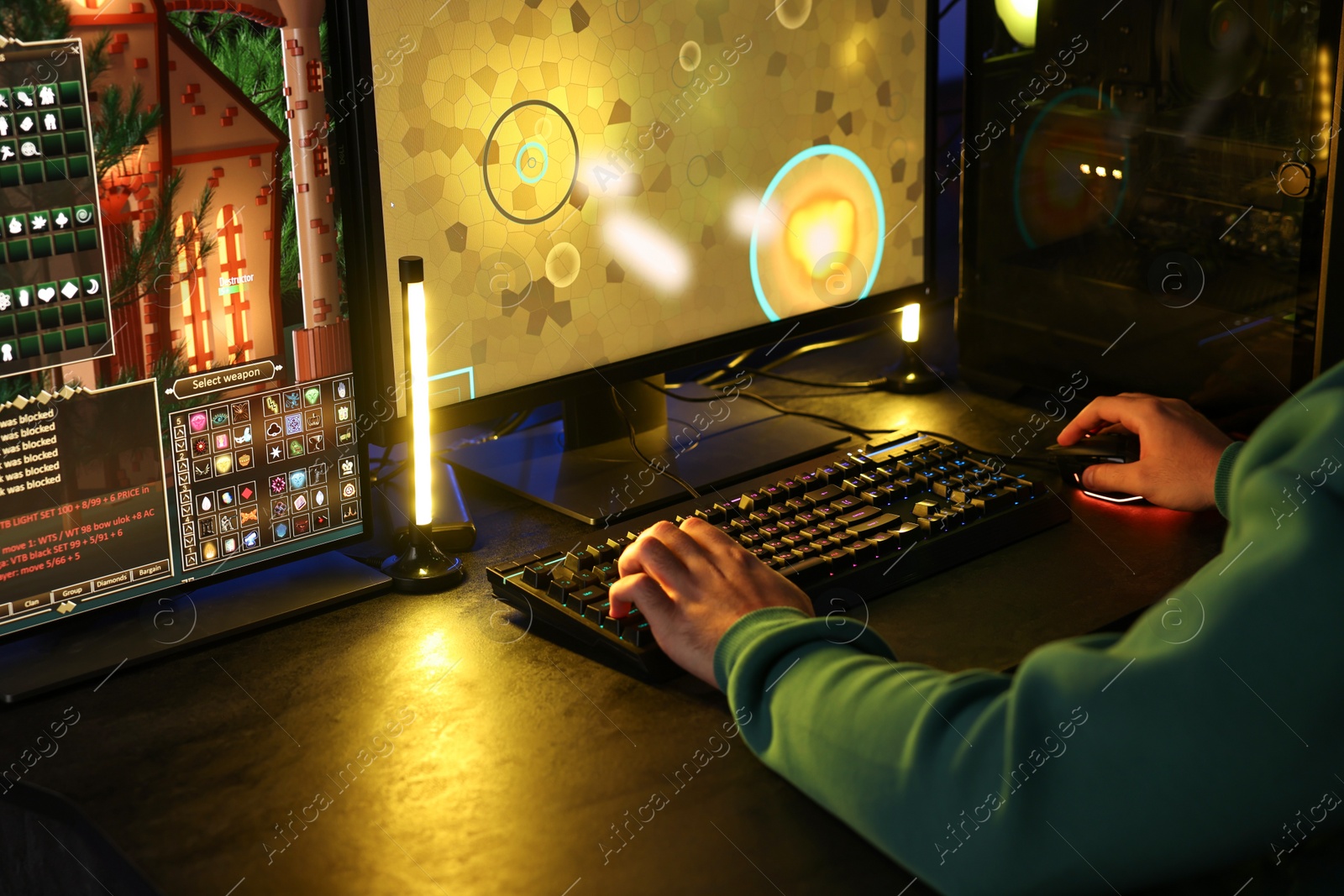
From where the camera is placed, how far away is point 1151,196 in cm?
130

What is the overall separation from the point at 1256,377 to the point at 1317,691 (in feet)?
2.48

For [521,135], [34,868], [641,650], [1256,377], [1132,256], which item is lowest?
[34,868]

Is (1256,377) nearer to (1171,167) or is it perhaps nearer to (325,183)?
(1171,167)

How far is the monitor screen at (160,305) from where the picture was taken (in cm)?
82

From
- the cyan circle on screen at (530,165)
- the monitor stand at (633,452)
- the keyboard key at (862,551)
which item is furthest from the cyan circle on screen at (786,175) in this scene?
the keyboard key at (862,551)

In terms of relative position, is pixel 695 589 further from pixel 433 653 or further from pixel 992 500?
pixel 992 500

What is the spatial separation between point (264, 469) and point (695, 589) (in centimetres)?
35

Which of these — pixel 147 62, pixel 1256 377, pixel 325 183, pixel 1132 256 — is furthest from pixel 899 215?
pixel 147 62

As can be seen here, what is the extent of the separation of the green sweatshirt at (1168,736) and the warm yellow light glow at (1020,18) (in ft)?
2.73

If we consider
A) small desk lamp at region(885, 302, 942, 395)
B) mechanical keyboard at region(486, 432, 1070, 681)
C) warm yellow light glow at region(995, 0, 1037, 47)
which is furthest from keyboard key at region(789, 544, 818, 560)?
warm yellow light glow at region(995, 0, 1037, 47)

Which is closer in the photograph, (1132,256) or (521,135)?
(521,135)

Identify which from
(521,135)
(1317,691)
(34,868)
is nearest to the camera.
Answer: (1317,691)

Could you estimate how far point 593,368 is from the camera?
1.16 metres

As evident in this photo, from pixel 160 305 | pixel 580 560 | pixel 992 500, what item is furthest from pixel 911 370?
pixel 160 305
